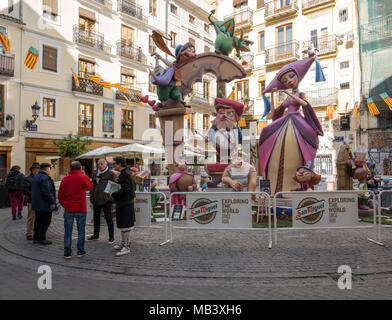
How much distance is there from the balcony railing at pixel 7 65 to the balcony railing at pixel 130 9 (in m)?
10.1

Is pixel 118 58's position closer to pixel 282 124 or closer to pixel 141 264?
pixel 282 124

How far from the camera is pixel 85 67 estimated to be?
23875mm

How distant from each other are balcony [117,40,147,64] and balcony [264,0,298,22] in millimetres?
10915

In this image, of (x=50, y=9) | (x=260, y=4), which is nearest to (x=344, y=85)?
(x=260, y=4)

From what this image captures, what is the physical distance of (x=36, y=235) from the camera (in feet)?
22.8

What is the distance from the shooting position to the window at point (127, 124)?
26.6 m

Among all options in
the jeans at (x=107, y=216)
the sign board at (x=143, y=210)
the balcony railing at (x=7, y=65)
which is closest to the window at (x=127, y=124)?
the balcony railing at (x=7, y=65)

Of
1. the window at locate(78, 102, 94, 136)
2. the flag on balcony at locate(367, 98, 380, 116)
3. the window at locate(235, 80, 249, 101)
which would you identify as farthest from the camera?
the window at locate(235, 80, 249, 101)

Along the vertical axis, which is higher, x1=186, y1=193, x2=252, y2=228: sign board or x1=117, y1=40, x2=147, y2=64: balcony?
x1=117, y1=40, x2=147, y2=64: balcony

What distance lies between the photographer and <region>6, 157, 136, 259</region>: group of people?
228 inches

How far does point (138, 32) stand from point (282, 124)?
22.1 metres

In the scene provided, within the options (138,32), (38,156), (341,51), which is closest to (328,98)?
(341,51)

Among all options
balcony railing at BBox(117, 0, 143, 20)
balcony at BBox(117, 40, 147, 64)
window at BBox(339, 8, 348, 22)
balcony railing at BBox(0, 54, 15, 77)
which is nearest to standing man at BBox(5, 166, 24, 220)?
balcony railing at BBox(0, 54, 15, 77)

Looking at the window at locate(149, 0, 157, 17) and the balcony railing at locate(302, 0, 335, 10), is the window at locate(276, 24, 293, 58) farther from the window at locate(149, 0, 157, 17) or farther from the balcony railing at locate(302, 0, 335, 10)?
the window at locate(149, 0, 157, 17)
